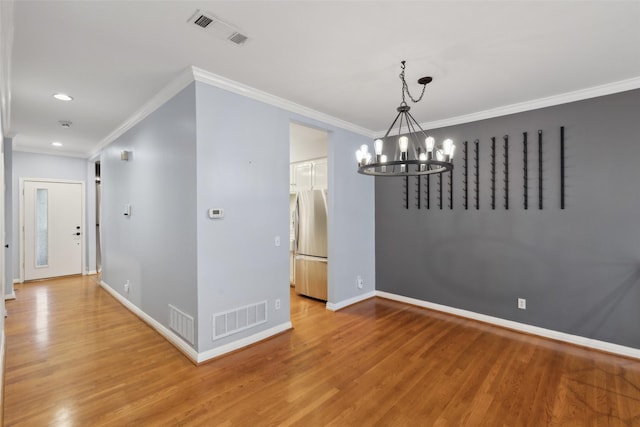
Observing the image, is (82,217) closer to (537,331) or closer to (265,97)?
(265,97)

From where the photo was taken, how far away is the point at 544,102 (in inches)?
136

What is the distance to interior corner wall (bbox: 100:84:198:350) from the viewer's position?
294cm

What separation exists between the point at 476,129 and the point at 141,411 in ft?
15.1

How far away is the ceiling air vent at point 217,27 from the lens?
2.02 meters

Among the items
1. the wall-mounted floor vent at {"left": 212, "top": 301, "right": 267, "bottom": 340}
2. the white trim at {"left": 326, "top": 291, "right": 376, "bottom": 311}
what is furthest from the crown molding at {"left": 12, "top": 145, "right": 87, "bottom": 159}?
the white trim at {"left": 326, "top": 291, "right": 376, "bottom": 311}

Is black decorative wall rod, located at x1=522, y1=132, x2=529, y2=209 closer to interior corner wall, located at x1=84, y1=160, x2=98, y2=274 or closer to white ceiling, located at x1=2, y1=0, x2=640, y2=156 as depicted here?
white ceiling, located at x1=2, y1=0, x2=640, y2=156

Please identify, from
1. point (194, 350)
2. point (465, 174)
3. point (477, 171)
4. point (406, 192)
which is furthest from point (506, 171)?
point (194, 350)

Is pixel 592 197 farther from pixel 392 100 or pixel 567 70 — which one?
pixel 392 100

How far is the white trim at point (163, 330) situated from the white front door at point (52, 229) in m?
2.61

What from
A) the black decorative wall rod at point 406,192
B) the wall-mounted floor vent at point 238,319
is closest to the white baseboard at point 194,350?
the wall-mounted floor vent at point 238,319

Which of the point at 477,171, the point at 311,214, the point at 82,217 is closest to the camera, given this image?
the point at 477,171

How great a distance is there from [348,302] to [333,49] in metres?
3.42

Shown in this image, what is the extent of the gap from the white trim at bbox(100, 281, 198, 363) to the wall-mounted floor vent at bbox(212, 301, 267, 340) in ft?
0.90

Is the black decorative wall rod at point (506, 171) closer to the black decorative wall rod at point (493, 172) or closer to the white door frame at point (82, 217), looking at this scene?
the black decorative wall rod at point (493, 172)
